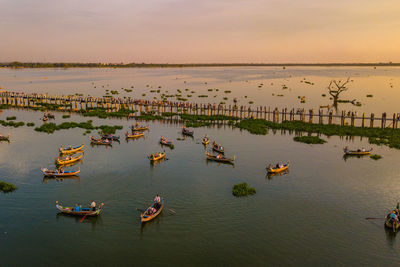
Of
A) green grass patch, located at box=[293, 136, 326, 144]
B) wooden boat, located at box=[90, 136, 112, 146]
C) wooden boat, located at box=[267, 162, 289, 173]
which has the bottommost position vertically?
wooden boat, located at box=[267, 162, 289, 173]

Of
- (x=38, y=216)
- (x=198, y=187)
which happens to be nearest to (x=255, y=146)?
(x=198, y=187)

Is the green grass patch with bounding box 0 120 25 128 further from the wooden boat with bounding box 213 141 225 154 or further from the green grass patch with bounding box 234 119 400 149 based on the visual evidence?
the green grass patch with bounding box 234 119 400 149

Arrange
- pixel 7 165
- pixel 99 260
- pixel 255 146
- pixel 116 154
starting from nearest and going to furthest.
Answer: pixel 99 260
pixel 7 165
pixel 116 154
pixel 255 146

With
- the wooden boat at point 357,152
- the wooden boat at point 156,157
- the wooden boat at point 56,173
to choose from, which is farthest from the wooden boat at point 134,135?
the wooden boat at point 357,152

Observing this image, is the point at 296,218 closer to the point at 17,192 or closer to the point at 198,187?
the point at 198,187

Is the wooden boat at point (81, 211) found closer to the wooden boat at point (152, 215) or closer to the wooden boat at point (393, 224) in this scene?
the wooden boat at point (152, 215)

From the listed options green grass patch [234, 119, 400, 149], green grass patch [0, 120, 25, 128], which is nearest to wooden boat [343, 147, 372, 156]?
green grass patch [234, 119, 400, 149]

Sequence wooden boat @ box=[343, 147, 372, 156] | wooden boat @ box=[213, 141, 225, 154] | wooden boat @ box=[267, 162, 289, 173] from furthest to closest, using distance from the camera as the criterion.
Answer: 1. wooden boat @ box=[213, 141, 225, 154]
2. wooden boat @ box=[343, 147, 372, 156]
3. wooden boat @ box=[267, 162, 289, 173]
